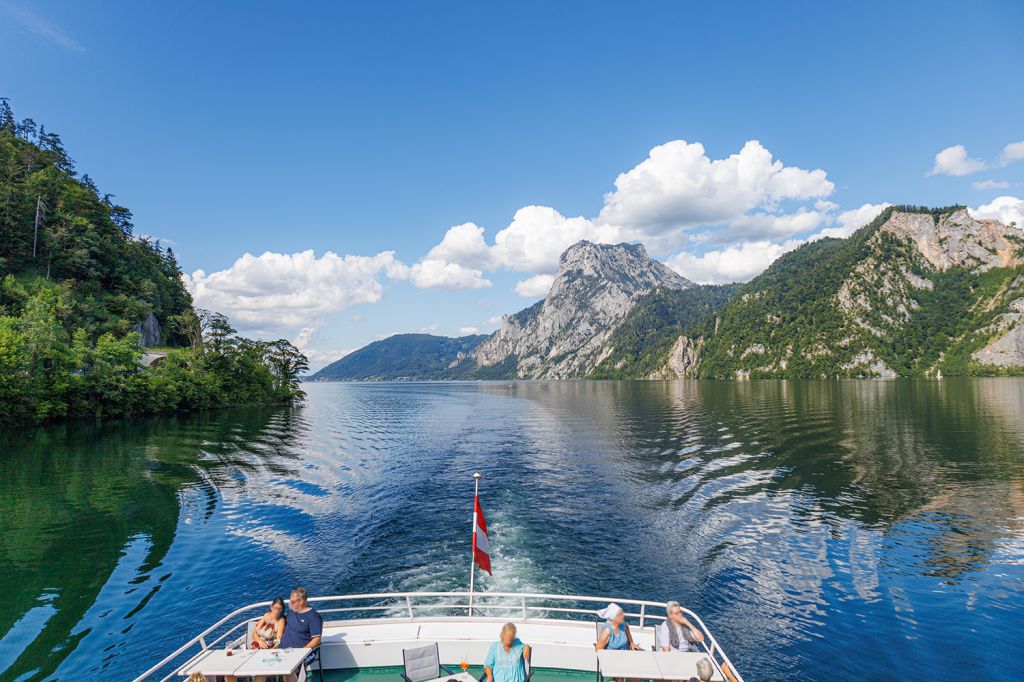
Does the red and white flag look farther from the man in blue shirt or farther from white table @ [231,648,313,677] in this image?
white table @ [231,648,313,677]

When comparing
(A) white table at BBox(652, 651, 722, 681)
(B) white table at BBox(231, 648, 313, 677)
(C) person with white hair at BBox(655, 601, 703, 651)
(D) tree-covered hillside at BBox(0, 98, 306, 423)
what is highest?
(D) tree-covered hillside at BBox(0, 98, 306, 423)

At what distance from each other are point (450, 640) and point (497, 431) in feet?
217

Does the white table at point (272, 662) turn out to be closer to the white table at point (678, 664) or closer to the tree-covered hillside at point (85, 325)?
the white table at point (678, 664)

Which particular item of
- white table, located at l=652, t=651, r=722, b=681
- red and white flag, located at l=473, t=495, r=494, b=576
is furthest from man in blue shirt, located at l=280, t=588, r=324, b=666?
white table, located at l=652, t=651, r=722, b=681

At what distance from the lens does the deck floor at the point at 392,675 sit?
40.4 ft

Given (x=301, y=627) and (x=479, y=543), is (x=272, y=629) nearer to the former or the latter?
(x=301, y=627)

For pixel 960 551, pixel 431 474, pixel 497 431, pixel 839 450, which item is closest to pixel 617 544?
pixel 960 551

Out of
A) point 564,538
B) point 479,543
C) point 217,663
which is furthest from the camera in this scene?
point 564,538

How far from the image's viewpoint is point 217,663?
10445 millimetres

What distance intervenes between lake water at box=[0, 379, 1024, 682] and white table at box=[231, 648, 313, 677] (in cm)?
856

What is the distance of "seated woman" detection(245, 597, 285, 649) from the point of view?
479 inches

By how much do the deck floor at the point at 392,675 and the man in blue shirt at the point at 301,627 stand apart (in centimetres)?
88

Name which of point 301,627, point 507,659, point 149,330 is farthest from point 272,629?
point 149,330

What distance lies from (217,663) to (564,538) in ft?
66.6
